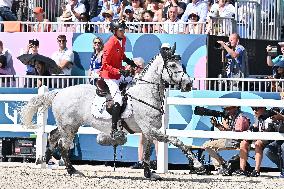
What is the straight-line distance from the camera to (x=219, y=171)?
19750mm

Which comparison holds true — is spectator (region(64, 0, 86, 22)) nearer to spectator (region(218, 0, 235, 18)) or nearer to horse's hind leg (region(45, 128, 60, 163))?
spectator (region(218, 0, 235, 18))

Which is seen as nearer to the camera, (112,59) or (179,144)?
(179,144)

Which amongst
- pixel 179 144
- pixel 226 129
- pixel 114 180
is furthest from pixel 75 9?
pixel 179 144

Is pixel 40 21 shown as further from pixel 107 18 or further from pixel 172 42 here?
pixel 172 42

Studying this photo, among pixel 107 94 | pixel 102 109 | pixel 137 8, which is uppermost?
pixel 137 8

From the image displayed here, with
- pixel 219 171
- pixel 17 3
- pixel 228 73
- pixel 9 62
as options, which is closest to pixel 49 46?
pixel 9 62

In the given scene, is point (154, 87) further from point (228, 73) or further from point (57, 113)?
point (228, 73)

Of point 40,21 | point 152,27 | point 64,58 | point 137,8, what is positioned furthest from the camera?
point 40,21

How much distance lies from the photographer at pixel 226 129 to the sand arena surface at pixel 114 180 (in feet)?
1.99

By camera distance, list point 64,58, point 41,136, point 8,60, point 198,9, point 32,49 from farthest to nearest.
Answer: point 8,60, point 32,49, point 198,9, point 64,58, point 41,136

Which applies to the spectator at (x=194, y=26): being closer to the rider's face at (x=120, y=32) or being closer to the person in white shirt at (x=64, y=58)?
the person in white shirt at (x=64, y=58)

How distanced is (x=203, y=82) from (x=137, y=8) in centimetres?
404

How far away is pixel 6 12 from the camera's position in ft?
82.9

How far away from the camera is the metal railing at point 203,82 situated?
67.1 ft
